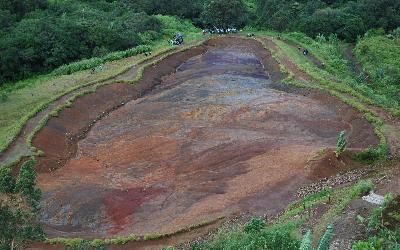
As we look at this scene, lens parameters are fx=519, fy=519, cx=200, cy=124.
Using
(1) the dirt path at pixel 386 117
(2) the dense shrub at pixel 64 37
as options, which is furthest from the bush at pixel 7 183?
(2) the dense shrub at pixel 64 37

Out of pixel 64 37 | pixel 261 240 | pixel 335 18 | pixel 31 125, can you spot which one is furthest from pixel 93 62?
pixel 261 240

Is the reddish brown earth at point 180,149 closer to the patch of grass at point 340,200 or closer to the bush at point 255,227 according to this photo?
the patch of grass at point 340,200

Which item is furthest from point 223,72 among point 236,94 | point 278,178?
point 278,178

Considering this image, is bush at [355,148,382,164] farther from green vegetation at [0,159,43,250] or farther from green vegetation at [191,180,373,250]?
green vegetation at [0,159,43,250]

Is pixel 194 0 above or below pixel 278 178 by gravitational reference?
above

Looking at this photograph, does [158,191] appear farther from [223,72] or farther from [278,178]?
[223,72]
